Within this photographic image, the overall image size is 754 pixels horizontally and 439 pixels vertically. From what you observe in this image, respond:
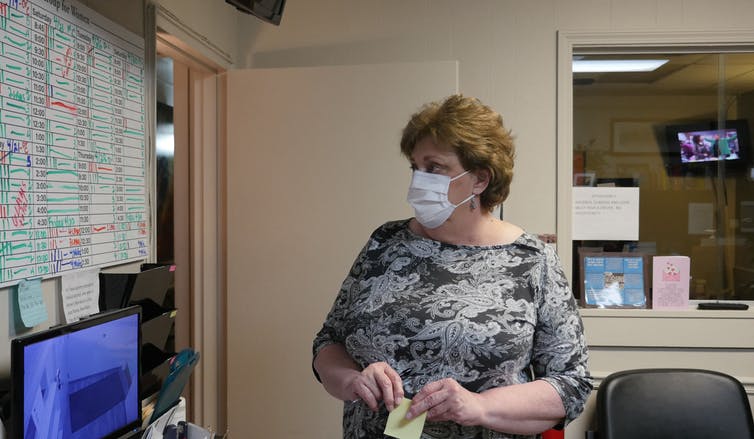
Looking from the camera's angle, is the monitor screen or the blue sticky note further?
the blue sticky note

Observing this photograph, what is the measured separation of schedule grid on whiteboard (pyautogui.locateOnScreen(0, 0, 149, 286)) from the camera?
1366 millimetres

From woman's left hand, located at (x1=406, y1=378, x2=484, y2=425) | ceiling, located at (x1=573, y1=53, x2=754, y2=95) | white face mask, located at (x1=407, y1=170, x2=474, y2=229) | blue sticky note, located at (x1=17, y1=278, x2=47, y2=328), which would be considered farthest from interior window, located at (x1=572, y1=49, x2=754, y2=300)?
blue sticky note, located at (x1=17, y1=278, x2=47, y2=328)

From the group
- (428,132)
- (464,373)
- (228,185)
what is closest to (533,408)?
(464,373)

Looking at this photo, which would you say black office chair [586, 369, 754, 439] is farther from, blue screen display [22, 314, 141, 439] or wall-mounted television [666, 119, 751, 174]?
blue screen display [22, 314, 141, 439]

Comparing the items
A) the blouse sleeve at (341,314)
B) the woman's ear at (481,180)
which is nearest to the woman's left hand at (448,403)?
the blouse sleeve at (341,314)

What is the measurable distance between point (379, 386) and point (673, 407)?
1567 millimetres

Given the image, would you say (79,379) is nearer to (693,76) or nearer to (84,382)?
(84,382)

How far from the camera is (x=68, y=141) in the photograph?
62.1 inches

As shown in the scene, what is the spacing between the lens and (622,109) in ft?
9.48

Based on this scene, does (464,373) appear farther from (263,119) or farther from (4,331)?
(263,119)

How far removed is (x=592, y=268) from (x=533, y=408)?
1687 millimetres

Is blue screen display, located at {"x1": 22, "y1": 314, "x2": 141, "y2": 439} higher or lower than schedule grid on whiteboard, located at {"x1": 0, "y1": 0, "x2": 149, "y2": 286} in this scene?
lower

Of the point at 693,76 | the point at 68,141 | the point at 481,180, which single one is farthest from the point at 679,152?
the point at 68,141

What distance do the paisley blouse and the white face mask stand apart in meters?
0.06
